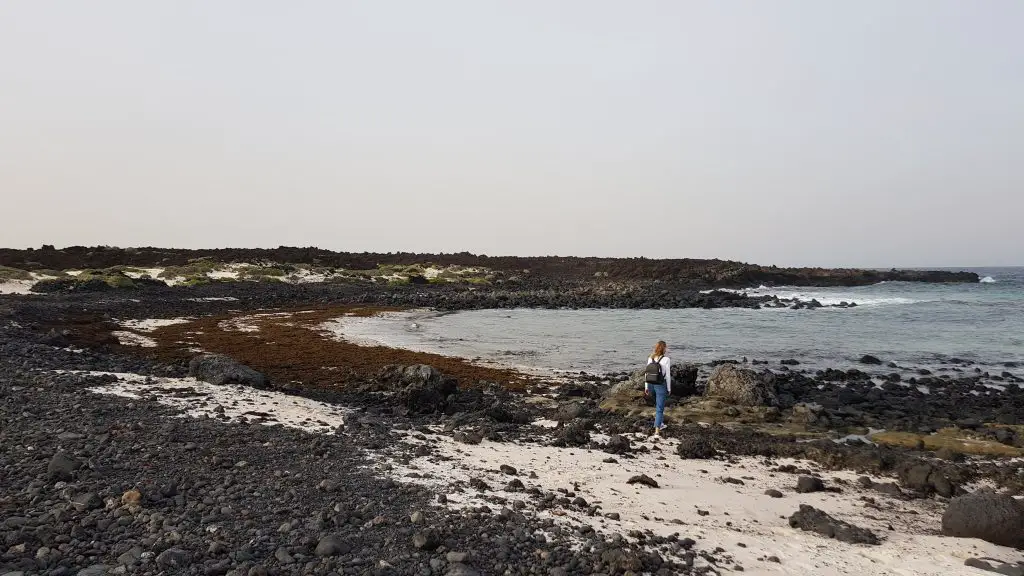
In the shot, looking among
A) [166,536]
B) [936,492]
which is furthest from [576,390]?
[166,536]

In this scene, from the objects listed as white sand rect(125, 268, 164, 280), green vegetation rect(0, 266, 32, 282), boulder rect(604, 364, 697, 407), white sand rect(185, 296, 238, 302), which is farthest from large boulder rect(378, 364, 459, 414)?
white sand rect(125, 268, 164, 280)

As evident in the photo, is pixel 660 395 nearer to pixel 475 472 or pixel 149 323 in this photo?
pixel 475 472

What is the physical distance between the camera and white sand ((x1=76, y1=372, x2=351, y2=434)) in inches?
403

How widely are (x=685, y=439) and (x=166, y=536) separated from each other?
779 centimetres

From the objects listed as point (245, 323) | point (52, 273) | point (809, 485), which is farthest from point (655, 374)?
point (52, 273)

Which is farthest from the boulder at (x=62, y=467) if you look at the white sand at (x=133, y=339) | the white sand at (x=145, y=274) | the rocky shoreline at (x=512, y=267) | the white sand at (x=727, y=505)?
the rocky shoreline at (x=512, y=267)

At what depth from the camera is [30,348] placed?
15039mm

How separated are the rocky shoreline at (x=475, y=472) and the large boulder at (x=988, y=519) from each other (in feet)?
0.08

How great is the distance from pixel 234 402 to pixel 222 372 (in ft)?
7.04

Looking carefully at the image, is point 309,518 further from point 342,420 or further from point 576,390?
point 576,390

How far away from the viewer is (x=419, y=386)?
12.6 m

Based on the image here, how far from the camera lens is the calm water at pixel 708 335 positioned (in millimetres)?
22094

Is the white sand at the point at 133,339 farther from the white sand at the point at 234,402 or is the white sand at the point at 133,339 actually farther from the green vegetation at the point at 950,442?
the green vegetation at the point at 950,442

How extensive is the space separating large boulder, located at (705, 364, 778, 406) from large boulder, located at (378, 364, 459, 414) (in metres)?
6.10
